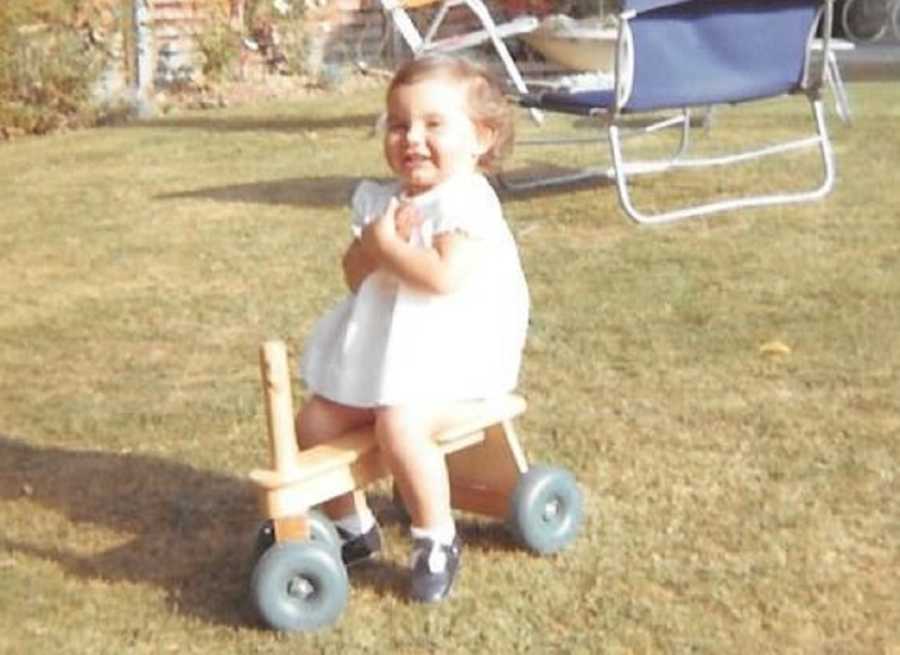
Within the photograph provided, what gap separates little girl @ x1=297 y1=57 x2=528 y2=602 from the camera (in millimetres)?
3107

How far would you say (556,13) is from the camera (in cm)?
1311

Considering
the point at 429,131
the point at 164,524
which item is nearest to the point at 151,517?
the point at 164,524

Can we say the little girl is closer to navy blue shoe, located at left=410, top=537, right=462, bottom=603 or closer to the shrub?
navy blue shoe, located at left=410, top=537, right=462, bottom=603

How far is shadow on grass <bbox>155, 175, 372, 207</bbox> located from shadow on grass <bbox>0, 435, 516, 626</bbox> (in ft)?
10.5

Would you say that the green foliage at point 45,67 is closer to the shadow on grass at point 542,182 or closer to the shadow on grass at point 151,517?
the shadow on grass at point 542,182

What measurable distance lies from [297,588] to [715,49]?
3.89 metres

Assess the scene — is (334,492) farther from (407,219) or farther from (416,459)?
(407,219)

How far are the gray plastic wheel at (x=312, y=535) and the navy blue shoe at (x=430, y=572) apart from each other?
0.44 ft

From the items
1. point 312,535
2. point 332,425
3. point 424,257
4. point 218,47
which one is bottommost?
point 218,47

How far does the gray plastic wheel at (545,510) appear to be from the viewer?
3270mm

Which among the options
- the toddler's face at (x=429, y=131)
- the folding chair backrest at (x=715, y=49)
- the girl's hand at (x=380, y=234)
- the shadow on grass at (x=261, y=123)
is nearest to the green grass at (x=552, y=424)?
the folding chair backrest at (x=715, y=49)

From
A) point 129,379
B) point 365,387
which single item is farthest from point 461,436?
point 129,379

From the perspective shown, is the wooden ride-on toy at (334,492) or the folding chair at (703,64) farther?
the folding chair at (703,64)

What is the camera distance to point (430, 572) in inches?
121
